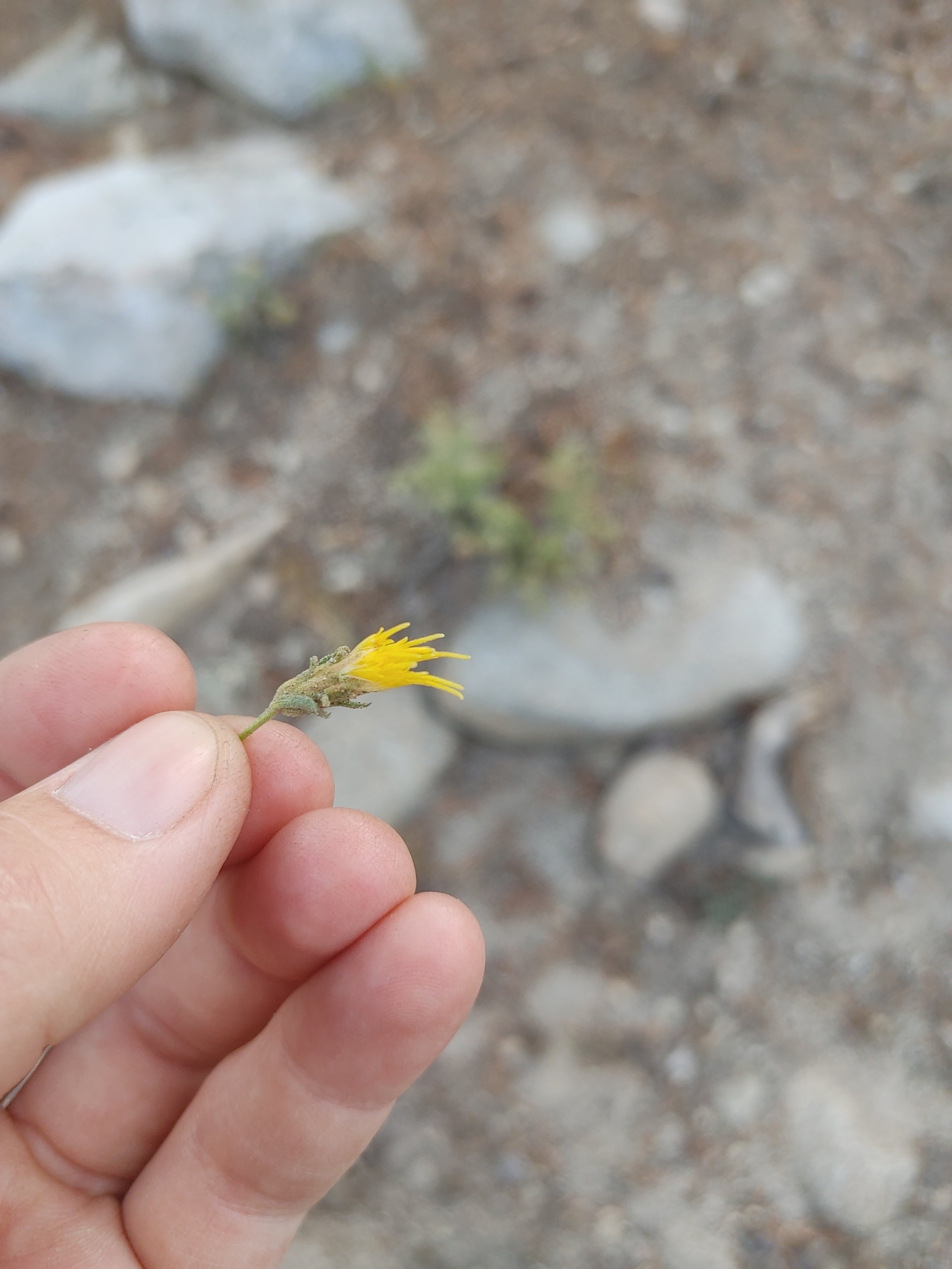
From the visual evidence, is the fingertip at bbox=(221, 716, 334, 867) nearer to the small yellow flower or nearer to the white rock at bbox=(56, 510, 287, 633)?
the small yellow flower

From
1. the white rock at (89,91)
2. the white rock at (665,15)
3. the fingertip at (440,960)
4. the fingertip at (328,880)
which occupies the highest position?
the white rock at (89,91)

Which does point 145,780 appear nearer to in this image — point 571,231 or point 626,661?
point 626,661

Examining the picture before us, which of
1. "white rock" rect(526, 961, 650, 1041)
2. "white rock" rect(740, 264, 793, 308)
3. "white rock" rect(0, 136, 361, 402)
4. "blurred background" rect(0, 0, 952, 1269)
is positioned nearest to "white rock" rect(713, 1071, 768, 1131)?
"blurred background" rect(0, 0, 952, 1269)

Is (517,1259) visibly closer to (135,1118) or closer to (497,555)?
(135,1118)

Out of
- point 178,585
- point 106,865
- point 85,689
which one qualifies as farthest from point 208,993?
point 178,585

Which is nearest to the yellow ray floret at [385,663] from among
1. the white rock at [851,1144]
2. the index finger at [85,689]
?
the index finger at [85,689]

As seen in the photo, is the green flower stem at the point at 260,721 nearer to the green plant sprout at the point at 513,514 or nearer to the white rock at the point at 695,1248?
the green plant sprout at the point at 513,514
